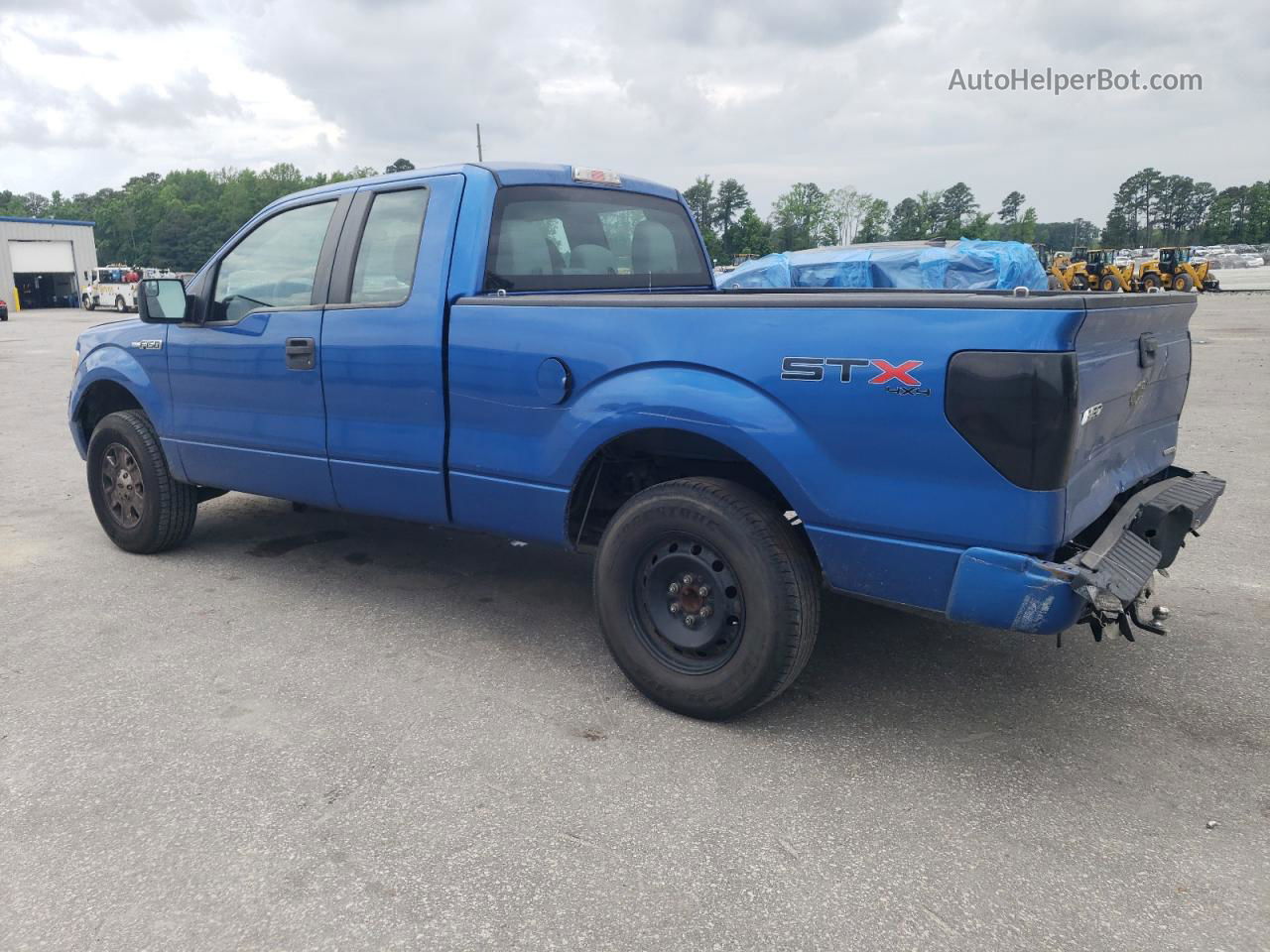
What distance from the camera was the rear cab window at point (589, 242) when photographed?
408cm

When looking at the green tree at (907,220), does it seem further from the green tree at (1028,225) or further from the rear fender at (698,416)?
the rear fender at (698,416)

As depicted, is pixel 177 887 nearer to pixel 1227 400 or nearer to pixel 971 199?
pixel 1227 400

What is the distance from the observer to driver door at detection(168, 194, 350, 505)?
439 cm

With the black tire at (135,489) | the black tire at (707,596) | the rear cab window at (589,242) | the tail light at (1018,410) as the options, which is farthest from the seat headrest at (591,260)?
the black tire at (135,489)

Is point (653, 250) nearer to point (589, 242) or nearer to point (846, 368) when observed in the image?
point (589, 242)

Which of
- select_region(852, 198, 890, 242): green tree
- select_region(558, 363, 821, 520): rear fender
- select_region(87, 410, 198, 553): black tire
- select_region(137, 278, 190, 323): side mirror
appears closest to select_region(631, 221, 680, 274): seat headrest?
select_region(558, 363, 821, 520): rear fender

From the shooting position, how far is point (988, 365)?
263 centimetres

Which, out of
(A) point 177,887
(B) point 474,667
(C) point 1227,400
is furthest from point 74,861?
(C) point 1227,400

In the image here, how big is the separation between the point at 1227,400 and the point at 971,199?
118 meters

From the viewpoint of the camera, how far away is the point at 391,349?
3984 millimetres

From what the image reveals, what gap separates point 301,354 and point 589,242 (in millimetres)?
1403

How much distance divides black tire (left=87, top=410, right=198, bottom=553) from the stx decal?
3728 millimetres

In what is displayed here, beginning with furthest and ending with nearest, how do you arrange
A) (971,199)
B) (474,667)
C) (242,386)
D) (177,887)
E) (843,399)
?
1. (971,199)
2. (242,386)
3. (474,667)
4. (843,399)
5. (177,887)

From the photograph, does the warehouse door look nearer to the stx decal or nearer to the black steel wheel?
the black steel wheel
